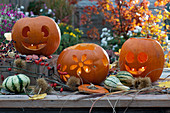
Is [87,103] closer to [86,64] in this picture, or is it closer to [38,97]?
[38,97]

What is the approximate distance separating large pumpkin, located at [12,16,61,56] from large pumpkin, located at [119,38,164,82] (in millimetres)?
734

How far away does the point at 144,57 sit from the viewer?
7.55ft

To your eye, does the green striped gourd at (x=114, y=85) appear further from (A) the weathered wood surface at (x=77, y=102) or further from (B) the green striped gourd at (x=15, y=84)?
(B) the green striped gourd at (x=15, y=84)

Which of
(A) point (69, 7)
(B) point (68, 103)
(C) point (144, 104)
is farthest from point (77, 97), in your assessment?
(A) point (69, 7)

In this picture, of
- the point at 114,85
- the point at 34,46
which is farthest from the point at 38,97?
the point at 34,46

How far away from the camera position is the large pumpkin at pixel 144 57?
2193 millimetres

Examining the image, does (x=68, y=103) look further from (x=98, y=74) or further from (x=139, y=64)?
(x=139, y=64)

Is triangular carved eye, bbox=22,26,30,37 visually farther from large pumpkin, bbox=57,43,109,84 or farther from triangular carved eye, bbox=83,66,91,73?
triangular carved eye, bbox=83,66,91,73

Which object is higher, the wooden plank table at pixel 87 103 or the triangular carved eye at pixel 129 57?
the triangular carved eye at pixel 129 57

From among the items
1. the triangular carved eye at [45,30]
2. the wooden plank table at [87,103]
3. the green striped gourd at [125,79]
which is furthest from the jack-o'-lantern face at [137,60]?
the triangular carved eye at [45,30]

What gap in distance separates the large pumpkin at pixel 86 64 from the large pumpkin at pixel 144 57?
25cm

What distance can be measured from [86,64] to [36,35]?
0.62 m

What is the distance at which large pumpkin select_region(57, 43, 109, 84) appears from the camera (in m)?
2.09

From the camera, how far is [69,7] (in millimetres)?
8578
